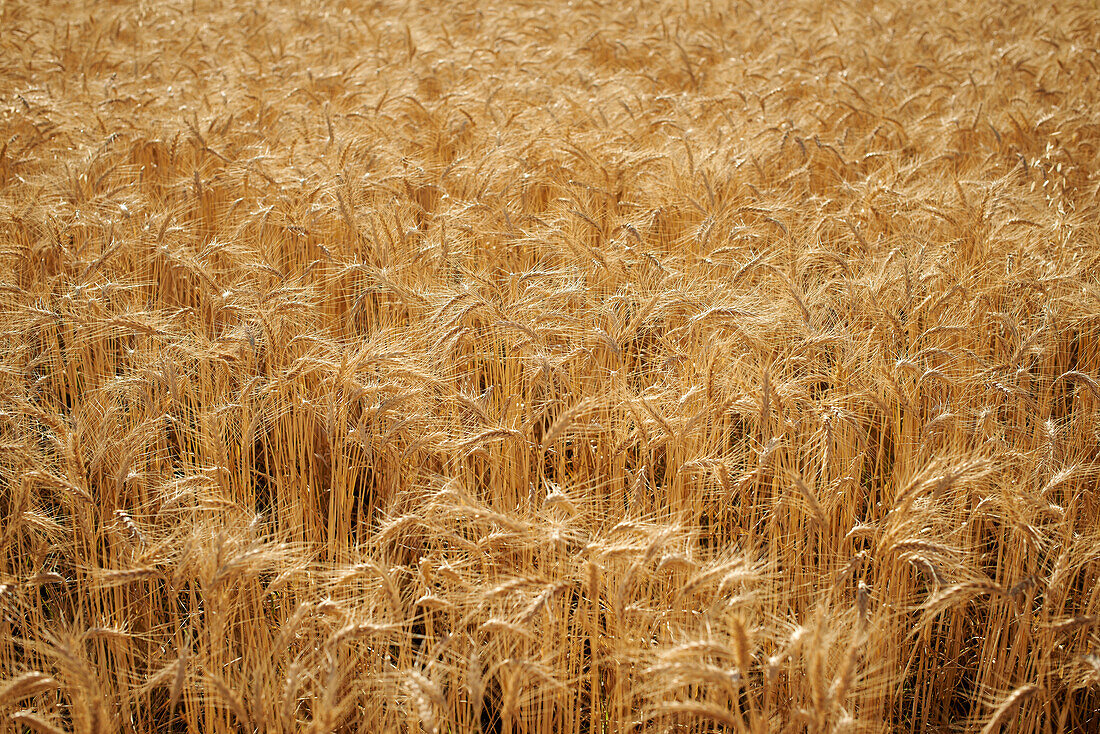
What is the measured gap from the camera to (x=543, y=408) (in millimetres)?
1757

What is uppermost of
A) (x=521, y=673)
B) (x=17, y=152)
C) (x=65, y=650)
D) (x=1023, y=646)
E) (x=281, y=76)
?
(x=281, y=76)

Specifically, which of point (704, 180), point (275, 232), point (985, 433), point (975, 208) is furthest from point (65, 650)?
point (975, 208)

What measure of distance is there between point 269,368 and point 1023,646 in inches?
70.5

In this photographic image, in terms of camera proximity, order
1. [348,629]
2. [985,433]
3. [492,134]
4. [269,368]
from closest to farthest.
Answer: [348,629] < [985,433] < [269,368] < [492,134]

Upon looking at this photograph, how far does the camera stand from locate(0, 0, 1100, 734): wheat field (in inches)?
53.1

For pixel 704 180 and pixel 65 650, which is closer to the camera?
pixel 65 650

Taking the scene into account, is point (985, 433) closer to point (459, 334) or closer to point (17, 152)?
point (459, 334)

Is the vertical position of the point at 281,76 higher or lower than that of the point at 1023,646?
higher

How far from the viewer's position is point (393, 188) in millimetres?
2994

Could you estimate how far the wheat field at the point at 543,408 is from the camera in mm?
1350

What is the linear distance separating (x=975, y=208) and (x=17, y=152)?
3.84 metres

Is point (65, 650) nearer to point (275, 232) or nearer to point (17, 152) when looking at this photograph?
point (275, 232)

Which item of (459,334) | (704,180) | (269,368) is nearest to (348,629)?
(459,334)

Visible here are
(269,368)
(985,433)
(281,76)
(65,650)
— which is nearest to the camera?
(65,650)
